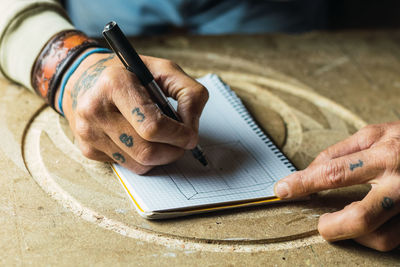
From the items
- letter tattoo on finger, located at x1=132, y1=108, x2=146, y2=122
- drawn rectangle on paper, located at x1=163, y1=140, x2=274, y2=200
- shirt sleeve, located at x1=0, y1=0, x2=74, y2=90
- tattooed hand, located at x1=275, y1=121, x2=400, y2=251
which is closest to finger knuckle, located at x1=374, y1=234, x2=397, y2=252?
tattooed hand, located at x1=275, y1=121, x2=400, y2=251

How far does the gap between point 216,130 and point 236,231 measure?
0.27 m

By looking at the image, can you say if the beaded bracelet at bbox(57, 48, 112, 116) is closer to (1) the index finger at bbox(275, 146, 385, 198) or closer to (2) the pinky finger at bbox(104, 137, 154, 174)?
(2) the pinky finger at bbox(104, 137, 154, 174)

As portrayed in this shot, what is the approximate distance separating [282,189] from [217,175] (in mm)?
128

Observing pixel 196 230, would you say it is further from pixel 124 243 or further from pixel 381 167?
pixel 381 167

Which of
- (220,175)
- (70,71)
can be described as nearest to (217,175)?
(220,175)

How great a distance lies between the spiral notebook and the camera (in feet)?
2.52

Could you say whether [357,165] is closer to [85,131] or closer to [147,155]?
[147,155]

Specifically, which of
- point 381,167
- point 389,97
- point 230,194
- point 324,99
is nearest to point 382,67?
point 389,97

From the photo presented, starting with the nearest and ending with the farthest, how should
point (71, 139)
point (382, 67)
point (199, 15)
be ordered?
point (71, 139) < point (382, 67) < point (199, 15)

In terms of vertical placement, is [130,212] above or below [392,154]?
above

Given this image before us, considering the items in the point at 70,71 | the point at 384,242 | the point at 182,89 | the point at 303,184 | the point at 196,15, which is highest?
the point at 70,71

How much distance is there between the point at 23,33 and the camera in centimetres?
103

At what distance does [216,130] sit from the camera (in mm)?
956

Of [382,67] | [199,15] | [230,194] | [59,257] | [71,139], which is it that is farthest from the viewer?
[199,15]
